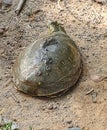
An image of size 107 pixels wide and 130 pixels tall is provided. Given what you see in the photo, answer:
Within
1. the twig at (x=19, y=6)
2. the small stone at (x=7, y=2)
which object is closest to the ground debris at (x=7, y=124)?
the twig at (x=19, y=6)

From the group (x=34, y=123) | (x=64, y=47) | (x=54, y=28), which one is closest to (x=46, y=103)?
(x=34, y=123)

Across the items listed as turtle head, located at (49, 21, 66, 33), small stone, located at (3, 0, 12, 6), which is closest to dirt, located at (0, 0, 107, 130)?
small stone, located at (3, 0, 12, 6)

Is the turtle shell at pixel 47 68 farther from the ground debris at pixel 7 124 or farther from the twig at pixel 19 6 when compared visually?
the twig at pixel 19 6

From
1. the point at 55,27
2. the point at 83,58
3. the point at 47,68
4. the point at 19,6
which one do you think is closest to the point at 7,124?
the point at 47,68

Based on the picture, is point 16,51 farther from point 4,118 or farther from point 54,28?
point 4,118

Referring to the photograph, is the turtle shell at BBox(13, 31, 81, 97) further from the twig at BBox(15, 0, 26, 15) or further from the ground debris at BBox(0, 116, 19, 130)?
the twig at BBox(15, 0, 26, 15)
